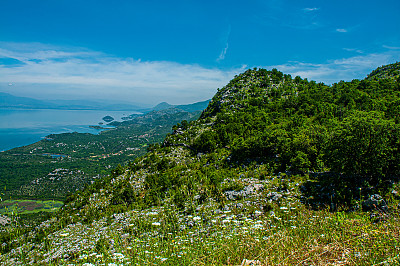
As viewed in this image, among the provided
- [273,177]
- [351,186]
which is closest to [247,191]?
[273,177]

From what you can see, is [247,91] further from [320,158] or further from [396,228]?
[396,228]

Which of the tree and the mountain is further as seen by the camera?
the tree

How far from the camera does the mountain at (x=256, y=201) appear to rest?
3680 millimetres

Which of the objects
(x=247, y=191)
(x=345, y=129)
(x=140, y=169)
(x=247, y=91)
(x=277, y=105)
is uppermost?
(x=247, y=91)

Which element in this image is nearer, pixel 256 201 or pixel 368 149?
pixel 368 149

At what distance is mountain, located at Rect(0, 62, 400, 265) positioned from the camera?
368cm

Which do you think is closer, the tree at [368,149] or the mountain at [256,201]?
the mountain at [256,201]

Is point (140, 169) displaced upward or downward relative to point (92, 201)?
upward

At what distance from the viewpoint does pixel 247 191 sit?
1439cm

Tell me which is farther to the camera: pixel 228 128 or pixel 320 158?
pixel 228 128

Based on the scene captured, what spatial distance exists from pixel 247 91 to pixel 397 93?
104 feet

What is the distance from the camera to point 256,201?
1273 centimetres

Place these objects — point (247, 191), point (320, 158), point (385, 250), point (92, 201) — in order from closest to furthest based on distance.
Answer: point (385, 250) → point (247, 191) → point (320, 158) → point (92, 201)

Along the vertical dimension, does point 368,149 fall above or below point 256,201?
above
